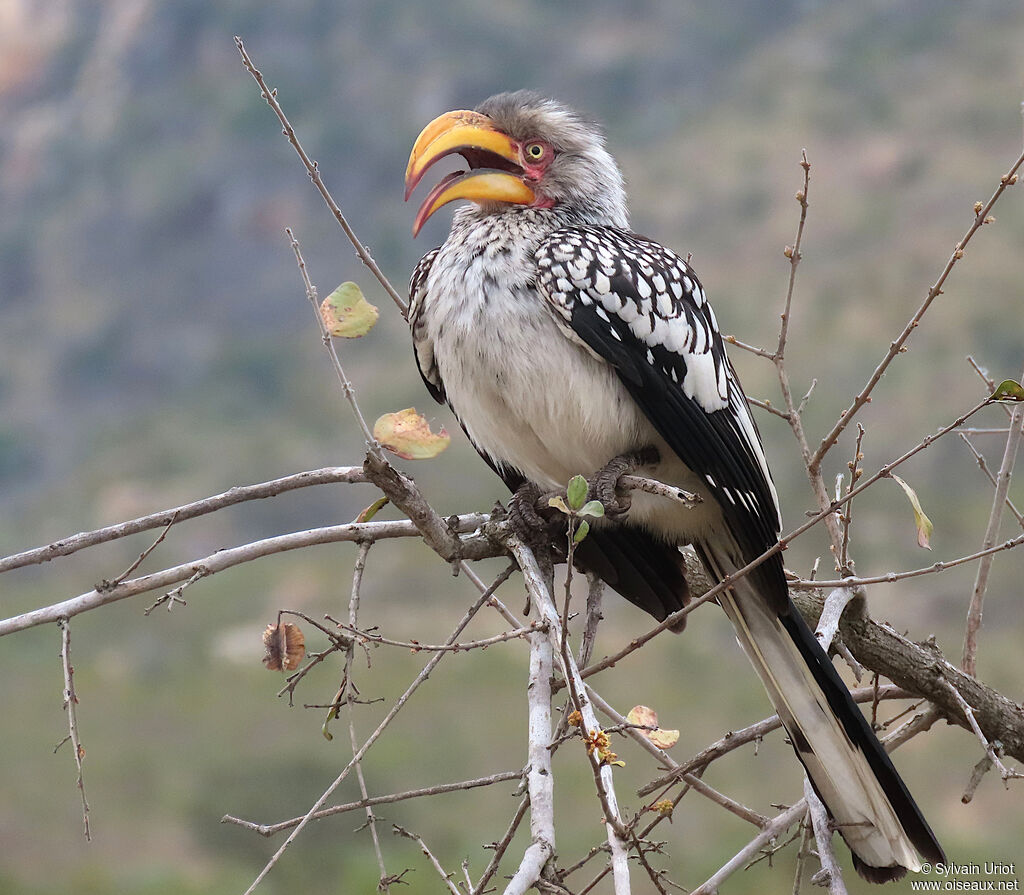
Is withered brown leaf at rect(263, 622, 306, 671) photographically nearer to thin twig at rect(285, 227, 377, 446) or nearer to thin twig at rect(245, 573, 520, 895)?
thin twig at rect(245, 573, 520, 895)

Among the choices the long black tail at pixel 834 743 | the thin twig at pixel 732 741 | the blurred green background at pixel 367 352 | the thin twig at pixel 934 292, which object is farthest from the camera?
the blurred green background at pixel 367 352

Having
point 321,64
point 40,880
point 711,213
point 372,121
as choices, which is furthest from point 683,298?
point 321,64

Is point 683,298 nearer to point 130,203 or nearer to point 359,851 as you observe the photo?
point 359,851

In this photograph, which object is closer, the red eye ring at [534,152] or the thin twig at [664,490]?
the thin twig at [664,490]

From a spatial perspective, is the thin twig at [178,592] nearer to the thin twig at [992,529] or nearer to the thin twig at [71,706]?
the thin twig at [71,706]

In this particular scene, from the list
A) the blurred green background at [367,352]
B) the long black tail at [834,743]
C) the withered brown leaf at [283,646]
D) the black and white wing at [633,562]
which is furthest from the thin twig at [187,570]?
the blurred green background at [367,352]

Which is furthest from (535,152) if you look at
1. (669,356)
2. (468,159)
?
(669,356)

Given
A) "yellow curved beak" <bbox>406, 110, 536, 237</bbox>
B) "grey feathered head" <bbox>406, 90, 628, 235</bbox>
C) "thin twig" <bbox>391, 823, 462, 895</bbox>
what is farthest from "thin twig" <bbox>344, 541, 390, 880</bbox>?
"grey feathered head" <bbox>406, 90, 628, 235</bbox>

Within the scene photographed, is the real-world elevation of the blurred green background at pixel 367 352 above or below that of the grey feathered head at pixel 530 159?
above

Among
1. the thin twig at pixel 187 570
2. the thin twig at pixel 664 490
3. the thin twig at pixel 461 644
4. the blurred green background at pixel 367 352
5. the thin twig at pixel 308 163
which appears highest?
the blurred green background at pixel 367 352

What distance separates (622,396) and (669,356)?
0.37 feet

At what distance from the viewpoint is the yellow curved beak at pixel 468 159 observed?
2.16m

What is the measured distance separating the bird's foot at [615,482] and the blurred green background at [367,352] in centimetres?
85

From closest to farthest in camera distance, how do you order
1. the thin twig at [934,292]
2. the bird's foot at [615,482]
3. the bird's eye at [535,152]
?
the thin twig at [934,292]
the bird's foot at [615,482]
the bird's eye at [535,152]
